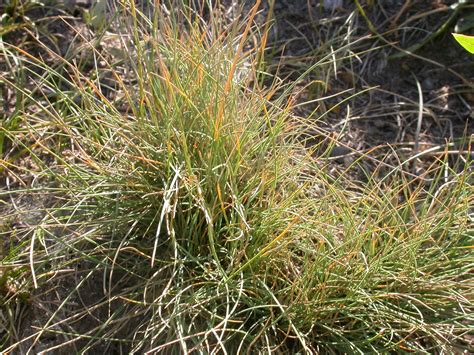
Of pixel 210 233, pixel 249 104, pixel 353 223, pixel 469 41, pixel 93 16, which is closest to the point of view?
pixel 469 41

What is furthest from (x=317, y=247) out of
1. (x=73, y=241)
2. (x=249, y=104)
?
(x=73, y=241)

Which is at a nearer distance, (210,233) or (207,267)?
(210,233)

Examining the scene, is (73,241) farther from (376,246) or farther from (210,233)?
(376,246)

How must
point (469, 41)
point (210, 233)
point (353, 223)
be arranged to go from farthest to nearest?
point (353, 223) < point (210, 233) < point (469, 41)

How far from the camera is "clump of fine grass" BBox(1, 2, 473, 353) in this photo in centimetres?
181

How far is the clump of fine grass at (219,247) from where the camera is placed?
1.81 meters

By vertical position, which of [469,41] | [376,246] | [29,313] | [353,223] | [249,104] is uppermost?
[469,41]

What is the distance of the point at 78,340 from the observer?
1950mm

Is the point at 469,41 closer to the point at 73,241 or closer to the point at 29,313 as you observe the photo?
the point at 73,241

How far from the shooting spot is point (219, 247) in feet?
→ 6.21

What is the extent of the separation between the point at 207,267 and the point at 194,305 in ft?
0.50

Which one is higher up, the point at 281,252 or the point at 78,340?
the point at 281,252

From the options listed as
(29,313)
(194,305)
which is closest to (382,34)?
(194,305)

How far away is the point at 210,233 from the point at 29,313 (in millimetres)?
632
